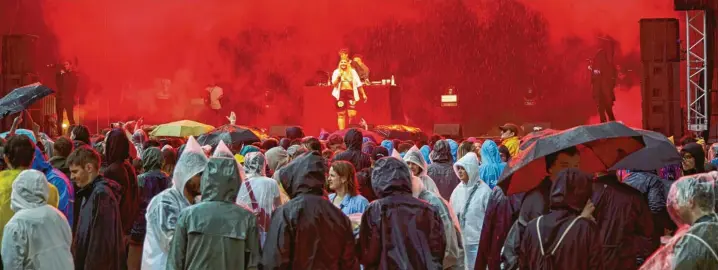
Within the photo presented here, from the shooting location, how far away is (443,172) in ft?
34.3

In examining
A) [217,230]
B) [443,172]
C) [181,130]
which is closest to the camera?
[217,230]

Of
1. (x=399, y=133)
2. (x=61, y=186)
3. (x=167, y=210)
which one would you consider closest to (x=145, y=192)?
(x=61, y=186)

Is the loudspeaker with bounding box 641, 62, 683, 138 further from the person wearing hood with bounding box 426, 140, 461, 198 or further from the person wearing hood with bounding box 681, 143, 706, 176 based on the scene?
the person wearing hood with bounding box 681, 143, 706, 176

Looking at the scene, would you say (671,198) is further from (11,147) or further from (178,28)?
(178,28)

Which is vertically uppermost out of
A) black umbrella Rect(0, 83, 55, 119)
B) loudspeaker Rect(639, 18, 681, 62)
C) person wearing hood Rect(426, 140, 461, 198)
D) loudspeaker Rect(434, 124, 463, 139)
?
loudspeaker Rect(639, 18, 681, 62)

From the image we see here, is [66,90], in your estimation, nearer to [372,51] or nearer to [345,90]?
[345,90]

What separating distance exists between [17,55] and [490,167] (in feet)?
44.8

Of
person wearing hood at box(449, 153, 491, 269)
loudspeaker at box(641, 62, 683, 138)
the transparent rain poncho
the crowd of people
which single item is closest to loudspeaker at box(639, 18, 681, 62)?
loudspeaker at box(641, 62, 683, 138)

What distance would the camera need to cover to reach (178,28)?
108ft

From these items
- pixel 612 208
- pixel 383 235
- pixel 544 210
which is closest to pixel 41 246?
pixel 383 235

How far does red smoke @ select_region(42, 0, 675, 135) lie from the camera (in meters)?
30.9

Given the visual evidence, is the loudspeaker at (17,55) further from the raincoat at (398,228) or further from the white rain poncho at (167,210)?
the raincoat at (398,228)

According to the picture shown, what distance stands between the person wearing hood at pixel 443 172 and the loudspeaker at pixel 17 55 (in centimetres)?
1276

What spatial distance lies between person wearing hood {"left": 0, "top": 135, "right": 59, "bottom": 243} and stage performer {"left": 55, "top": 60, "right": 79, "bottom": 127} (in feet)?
64.1
